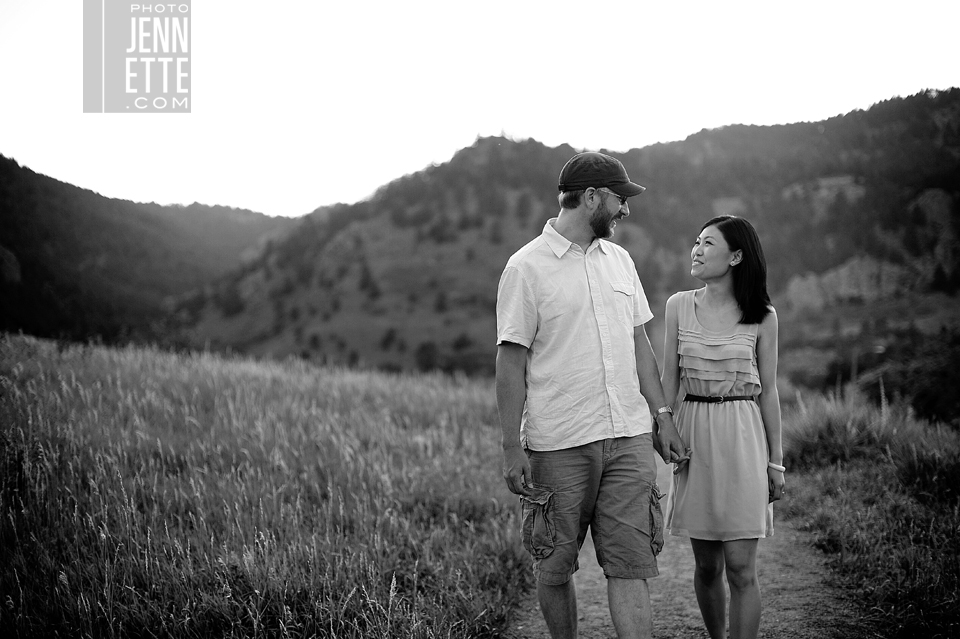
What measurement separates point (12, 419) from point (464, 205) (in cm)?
5337

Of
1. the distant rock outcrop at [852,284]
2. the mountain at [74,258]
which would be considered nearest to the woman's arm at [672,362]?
the mountain at [74,258]

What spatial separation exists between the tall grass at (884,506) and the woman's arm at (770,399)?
3.59 feet

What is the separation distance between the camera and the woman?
2.97 metres

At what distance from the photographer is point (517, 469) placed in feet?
9.10

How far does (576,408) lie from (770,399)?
101 centimetres

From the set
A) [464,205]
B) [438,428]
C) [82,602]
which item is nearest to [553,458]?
[82,602]

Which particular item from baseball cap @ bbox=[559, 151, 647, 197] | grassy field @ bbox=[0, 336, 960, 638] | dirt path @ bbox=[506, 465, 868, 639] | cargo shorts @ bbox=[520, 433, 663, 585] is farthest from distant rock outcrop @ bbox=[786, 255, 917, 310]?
cargo shorts @ bbox=[520, 433, 663, 585]

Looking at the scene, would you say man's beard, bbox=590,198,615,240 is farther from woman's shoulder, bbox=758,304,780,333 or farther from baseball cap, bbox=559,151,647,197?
woman's shoulder, bbox=758,304,780,333

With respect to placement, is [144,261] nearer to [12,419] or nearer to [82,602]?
[12,419]

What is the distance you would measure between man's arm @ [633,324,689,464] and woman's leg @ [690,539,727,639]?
1.45 feet

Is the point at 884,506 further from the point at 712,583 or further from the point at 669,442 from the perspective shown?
the point at 669,442

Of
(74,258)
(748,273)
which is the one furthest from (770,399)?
(74,258)

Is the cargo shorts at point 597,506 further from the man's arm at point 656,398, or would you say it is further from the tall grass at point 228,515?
the tall grass at point 228,515

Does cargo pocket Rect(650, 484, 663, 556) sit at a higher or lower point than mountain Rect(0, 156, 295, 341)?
lower
